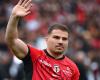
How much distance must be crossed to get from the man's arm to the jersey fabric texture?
0.47ft

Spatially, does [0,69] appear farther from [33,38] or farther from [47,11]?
[47,11]

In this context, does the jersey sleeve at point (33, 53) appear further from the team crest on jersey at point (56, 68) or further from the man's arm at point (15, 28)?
the team crest on jersey at point (56, 68)

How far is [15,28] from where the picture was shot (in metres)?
7.39

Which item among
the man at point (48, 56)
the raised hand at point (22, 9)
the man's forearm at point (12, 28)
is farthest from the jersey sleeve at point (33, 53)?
the raised hand at point (22, 9)

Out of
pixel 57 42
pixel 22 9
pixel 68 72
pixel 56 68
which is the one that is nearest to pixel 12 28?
pixel 22 9

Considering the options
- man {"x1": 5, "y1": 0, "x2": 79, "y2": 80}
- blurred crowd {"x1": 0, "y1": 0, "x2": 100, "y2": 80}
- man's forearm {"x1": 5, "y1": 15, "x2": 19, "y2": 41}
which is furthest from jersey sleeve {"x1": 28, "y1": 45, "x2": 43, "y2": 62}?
blurred crowd {"x1": 0, "y1": 0, "x2": 100, "y2": 80}

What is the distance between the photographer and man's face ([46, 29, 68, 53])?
786cm

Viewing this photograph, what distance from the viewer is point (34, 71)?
7.73m

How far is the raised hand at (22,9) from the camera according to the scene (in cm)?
735

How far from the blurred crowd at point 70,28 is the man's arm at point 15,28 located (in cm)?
474

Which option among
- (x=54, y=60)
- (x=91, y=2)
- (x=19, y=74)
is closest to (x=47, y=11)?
(x=91, y=2)

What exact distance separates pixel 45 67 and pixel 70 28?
11.2 meters

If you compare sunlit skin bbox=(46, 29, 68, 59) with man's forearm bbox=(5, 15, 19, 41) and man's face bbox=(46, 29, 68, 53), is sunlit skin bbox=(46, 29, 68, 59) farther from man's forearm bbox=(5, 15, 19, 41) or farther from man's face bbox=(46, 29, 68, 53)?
man's forearm bbox=(5, 15, 19, 41)

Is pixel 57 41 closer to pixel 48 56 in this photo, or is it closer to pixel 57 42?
pixel 57 42
